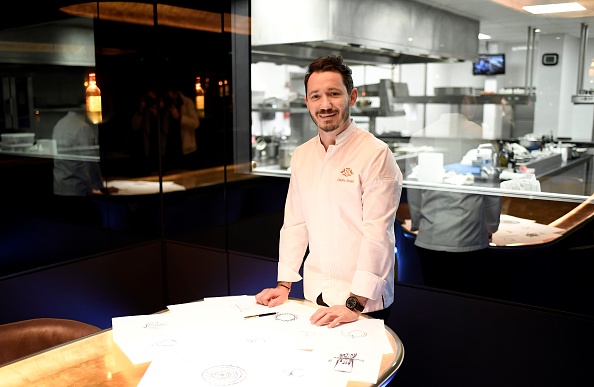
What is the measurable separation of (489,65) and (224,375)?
241cm

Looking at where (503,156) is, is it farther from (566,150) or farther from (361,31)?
(361,31)

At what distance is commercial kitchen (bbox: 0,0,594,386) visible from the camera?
2787mm

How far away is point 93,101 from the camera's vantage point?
3.69 m

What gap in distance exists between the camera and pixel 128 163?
3.96m

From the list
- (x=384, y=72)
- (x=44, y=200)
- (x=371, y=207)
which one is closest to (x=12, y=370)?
(x=371, y=207)

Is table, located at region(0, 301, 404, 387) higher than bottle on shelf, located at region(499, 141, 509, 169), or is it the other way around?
bottle on shelf, located at region(499, 141, 509, 169)

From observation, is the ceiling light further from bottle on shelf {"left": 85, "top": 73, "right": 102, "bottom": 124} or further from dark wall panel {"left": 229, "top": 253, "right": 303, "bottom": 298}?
bottle on shelf {"left": 85, "top": 73, "right": 102, "bottom": 124}

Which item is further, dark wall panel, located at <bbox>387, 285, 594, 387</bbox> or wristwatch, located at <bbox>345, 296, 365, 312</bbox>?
dark wall panel, located at <bbox>387, 285, 594, 387</bbox>

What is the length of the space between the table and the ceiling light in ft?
6.13

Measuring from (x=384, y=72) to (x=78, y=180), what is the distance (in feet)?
7.14

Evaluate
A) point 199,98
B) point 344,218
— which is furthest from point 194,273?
point 344,218

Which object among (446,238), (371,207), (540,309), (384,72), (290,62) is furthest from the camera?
(290,62)

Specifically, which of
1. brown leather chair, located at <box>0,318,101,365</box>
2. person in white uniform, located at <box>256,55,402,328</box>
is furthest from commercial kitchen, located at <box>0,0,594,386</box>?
brown leather chair, located at <box>0,318,101,365</box>

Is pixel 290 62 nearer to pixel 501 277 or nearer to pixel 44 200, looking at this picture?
pixel 44 200
